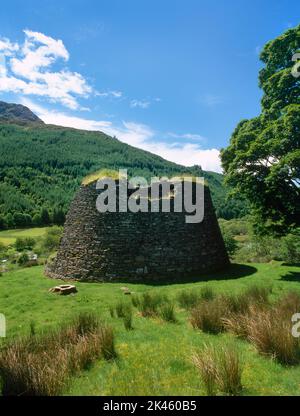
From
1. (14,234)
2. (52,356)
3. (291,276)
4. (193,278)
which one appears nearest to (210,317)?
(52,356)

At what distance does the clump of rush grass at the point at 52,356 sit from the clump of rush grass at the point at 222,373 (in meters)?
2.10

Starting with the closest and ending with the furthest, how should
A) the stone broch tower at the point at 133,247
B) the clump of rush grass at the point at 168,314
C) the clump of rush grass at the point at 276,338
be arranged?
the clump of rush grass at the point at 276,338
the clump of rush grass at the point at 168,314
the stone broch tower at the point at 133,247

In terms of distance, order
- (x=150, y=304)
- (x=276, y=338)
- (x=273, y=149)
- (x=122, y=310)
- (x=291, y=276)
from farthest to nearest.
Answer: (x=291, y=276) < (x=273, y=149) < (x=150, y=304) < (x=122, y=310) < (x=276, y=338)

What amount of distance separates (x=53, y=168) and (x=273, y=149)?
456 feet

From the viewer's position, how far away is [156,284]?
583 inches

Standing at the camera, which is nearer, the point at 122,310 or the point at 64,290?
the point at 122,310

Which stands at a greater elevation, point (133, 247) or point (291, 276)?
point (133, 247)

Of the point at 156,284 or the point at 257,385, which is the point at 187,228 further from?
the point at 257,385

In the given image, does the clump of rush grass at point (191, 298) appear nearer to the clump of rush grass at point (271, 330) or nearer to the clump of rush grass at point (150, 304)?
the clump of rush grass at point (150, 304)

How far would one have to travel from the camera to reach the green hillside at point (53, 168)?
8484 centimetres

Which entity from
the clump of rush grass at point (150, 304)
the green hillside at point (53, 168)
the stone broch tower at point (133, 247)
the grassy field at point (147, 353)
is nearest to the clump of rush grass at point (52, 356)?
the grassy field at point (147, 353)

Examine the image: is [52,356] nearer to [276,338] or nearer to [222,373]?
[222,373]

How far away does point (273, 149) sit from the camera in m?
12.9
